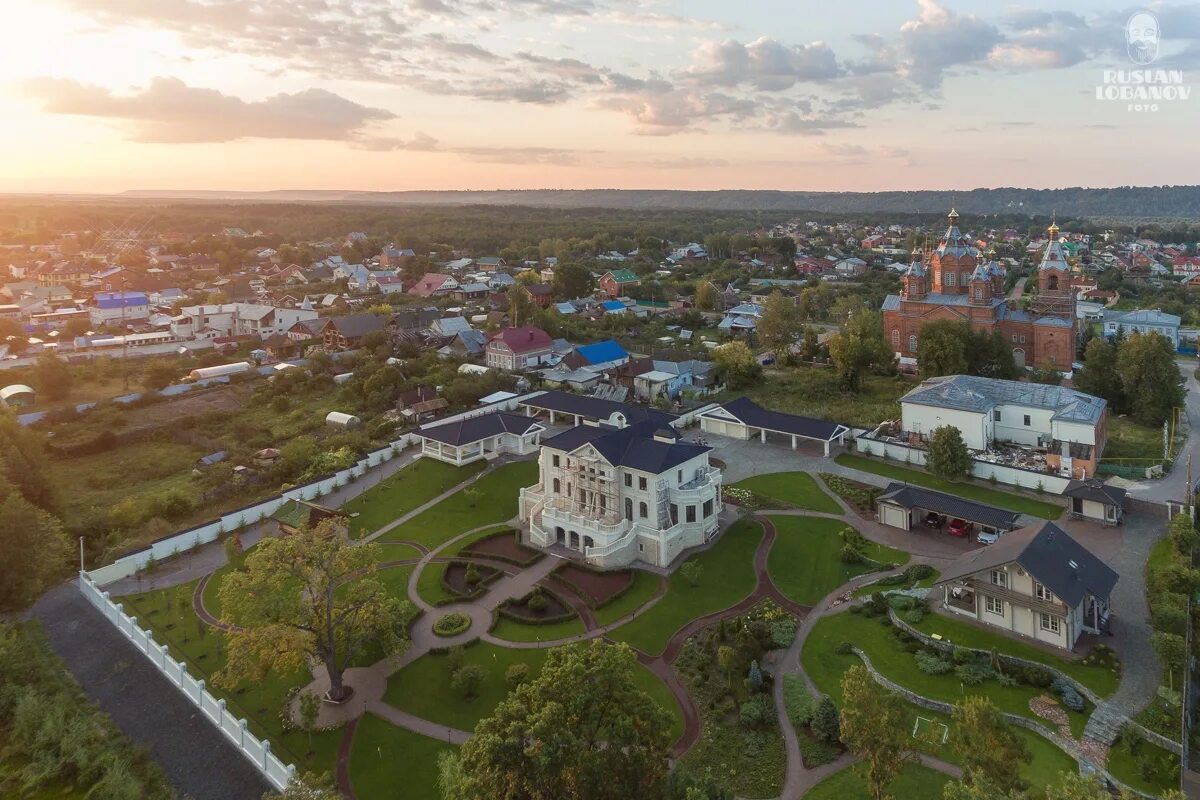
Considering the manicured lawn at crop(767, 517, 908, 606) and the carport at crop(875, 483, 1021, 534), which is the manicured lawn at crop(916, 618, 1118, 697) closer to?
the manicured lawn at crop(767, 517, 908, 606)

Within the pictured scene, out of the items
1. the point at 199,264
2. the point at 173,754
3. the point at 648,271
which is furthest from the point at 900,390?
the point at 199,264

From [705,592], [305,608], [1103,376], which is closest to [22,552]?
[305,608]

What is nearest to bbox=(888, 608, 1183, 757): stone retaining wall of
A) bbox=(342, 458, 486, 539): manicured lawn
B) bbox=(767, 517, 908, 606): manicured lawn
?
bbox=(767, 517, 908, 606): manicured lawn

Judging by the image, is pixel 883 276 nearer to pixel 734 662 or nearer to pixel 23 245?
pixel 734 662

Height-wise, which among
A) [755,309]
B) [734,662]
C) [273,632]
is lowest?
[734,662]

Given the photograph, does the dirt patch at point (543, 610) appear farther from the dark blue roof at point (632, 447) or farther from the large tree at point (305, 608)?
the dark blue roof at point (632, 447)
